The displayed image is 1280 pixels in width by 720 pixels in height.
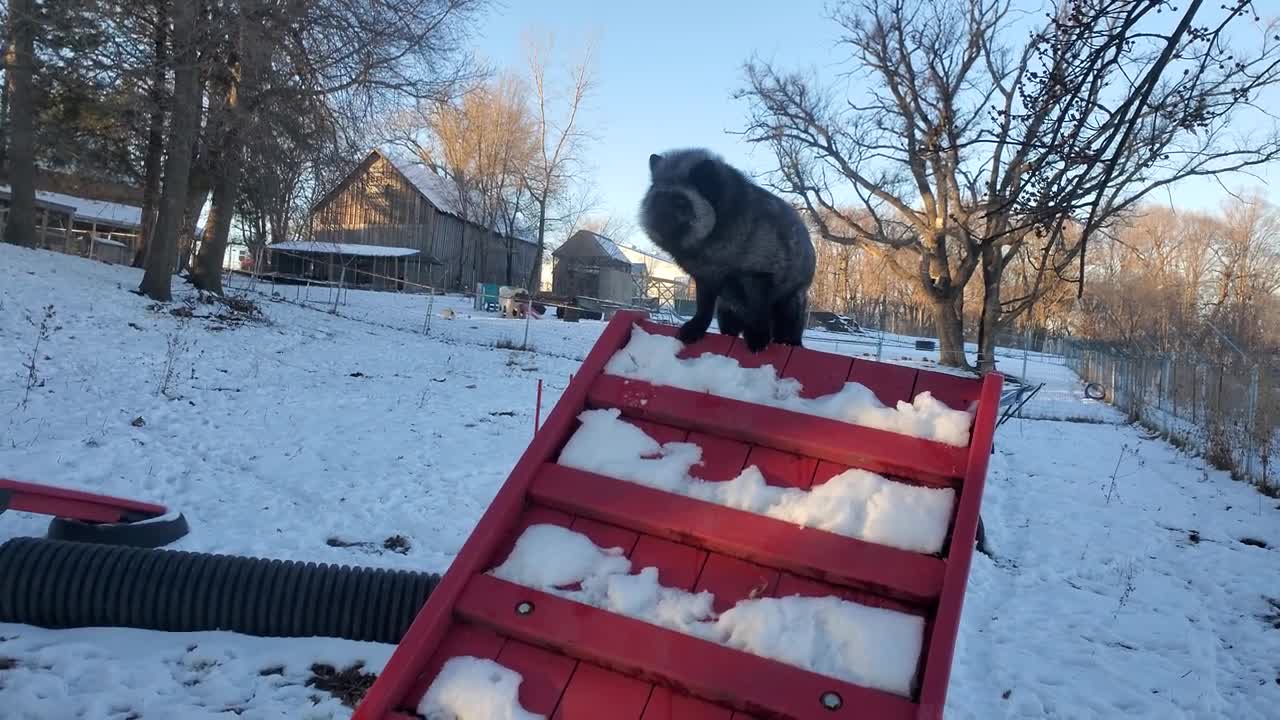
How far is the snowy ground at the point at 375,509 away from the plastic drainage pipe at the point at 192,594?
107mm

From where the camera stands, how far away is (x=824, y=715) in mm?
2193

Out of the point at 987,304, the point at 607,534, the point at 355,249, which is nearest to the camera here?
the point at 607,534

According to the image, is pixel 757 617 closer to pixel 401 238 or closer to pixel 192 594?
pixel 192 594

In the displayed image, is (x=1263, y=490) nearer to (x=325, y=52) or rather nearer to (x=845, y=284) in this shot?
(x=325, y=52)

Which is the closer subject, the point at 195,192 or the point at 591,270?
the point at 195,192

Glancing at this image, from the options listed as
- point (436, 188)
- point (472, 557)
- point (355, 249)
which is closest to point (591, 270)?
point (436, 188)

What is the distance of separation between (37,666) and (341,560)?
2.02m

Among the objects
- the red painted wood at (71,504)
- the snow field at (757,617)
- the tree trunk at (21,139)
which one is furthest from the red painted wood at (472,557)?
the tree trunk at (21,139)

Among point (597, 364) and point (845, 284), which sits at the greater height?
point (845, 284)

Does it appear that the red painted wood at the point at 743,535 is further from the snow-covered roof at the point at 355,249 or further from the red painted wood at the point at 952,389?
the snow-covered roof at the point at 355,249

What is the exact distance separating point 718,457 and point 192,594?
3.08m

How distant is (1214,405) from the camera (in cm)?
1316

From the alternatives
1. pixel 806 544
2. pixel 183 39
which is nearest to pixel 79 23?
pixel 183 39

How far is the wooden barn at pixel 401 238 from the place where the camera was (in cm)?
4475
